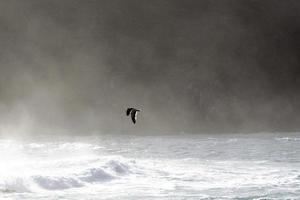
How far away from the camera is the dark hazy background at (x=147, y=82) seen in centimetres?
14550

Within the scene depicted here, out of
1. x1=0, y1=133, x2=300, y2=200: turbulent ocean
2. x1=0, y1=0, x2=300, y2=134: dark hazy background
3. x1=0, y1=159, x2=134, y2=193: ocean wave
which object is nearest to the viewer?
x1=0, y1=133, x2=300, y2=200: turbulent ocean

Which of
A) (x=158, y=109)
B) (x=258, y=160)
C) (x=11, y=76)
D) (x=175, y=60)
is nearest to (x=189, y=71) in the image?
(x=175, y=60)

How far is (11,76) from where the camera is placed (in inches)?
6747

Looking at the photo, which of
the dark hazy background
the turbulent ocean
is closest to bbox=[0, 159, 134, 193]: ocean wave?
the turbulent ocean

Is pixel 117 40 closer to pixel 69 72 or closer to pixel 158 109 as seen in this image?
pixel 69 72

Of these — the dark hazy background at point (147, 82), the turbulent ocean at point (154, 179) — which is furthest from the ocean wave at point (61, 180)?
the dark hazy background at point (147, 82)

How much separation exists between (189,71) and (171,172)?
13793cm

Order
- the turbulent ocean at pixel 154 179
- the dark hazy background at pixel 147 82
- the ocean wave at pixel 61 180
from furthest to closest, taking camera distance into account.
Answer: the dark hazy background at pixel 147 82 → the ocean wave at pixel 61 180 → the turbulent ocean at pixel 154 179

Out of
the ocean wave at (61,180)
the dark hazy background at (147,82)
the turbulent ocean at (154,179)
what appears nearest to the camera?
the turbulent ocean at (154,179)

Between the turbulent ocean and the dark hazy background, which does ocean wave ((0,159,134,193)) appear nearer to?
the turbulent ocean

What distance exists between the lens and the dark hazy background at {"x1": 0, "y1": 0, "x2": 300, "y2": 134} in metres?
146

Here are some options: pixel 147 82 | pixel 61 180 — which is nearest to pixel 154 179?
pixel 61 180

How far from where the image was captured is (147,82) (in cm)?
17362

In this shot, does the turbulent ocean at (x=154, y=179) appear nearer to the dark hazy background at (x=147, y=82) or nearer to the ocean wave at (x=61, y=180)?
the ocean wave at (x=61, y=180)
